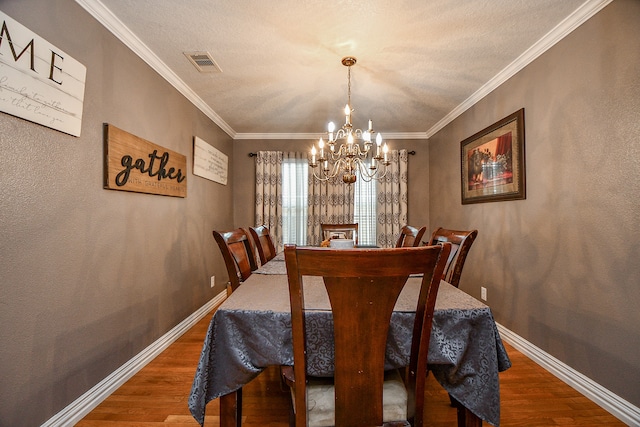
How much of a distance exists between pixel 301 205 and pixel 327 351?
3.53 m

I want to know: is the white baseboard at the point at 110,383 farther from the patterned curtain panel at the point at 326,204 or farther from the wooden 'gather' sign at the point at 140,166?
the patterned curtain panel at the point at 326,204

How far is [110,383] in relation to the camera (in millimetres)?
1816

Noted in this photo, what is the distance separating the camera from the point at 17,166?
1300 mm

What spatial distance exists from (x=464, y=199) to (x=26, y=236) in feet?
11.9

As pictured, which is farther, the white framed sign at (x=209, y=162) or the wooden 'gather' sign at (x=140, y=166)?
the white framed sign at (x=209, y=162)

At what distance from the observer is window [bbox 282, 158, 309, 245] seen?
4461 millimetres

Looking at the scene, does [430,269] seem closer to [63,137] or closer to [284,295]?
[284,295]

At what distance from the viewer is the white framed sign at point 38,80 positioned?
1.25 m

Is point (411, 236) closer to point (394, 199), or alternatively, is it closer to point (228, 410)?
point (228, 410)

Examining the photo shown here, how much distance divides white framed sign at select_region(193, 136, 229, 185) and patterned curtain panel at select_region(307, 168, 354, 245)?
1259 millimetres

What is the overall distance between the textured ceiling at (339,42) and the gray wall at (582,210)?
27 centimetres

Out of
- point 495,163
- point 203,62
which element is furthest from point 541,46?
point 203,62

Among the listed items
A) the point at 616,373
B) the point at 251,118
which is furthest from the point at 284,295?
the point at 251,118

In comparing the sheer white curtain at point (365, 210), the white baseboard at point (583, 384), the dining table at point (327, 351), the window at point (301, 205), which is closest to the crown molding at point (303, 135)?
the window at point (301, 205)
